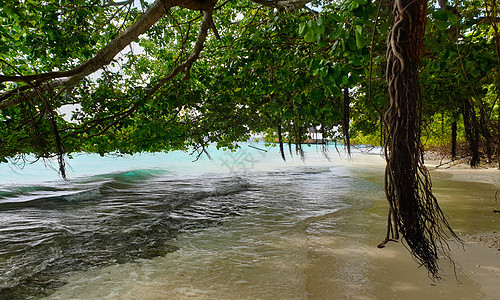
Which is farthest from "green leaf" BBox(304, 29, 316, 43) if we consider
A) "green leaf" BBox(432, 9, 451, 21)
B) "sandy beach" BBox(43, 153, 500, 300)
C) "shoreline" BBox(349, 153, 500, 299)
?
"sandy beach" BBox(43, 153, 500, 300)

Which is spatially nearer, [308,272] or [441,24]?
[441,24]

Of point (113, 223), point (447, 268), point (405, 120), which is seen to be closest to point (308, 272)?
point (447, 268)

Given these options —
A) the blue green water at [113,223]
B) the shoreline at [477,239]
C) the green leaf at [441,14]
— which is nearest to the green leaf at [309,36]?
the green leaf at [441,14]

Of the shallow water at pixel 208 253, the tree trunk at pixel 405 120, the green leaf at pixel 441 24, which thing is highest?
the green leaf at pixel 441 24

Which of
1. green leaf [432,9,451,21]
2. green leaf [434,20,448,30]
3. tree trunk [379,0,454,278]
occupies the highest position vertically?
green leaf [432,9,451,21]

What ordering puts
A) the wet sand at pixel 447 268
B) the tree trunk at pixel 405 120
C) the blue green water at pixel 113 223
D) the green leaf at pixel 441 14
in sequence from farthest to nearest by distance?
1. the blue green water at pixel 113 223
2. the wet sand at pixel 447 268
3. the green leaf at pixel 441 14
4. the tree trunk at pixel 405 120

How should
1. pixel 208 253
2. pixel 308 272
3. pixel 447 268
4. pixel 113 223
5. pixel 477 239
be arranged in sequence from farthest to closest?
pixel 113 223 → pixel 208 253 → pixel 477 239 → pixel 308 272 → pixel 447 268

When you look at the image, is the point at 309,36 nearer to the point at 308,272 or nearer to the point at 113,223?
the point at 308,272

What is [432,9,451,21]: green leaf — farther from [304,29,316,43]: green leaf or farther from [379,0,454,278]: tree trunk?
[304,29,316,43]: green leaf

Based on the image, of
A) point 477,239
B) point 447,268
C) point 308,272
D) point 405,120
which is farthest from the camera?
point 477,239

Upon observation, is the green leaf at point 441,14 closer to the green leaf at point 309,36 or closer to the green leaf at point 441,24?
the green leaf at point 441,24

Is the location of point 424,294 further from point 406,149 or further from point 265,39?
point 265,39

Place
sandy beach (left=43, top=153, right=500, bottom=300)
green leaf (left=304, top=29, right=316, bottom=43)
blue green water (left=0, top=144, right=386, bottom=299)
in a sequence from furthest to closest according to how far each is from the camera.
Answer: blue green water (left=0, top=144, right=386, bottom=299), sandy beach (left=43, top=153, right=500, bottom=300), green leaf (left=304, top=29, right=316, bottom=43)

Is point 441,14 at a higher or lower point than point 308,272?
higher
